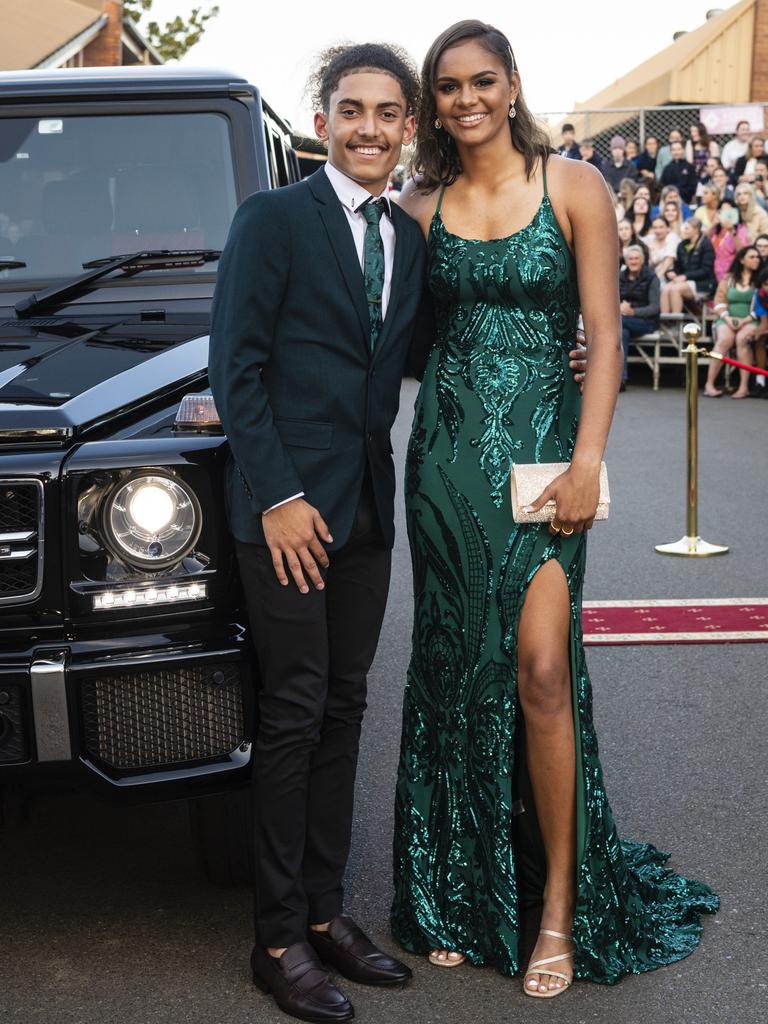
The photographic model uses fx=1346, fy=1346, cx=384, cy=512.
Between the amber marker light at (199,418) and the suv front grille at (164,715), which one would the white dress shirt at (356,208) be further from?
the suv front grille at (164,715)

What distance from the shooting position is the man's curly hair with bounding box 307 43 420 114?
291 cm

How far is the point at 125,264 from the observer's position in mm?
3928

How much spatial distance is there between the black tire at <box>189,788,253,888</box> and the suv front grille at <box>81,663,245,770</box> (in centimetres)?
33

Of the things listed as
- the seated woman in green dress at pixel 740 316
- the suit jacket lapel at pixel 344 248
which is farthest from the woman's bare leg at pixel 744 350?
the suit jacket lapel at pixel 344 248

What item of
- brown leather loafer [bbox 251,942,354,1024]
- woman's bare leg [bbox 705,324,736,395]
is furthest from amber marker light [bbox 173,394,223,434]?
woman's bare leg [bbox 705,324,736,395]

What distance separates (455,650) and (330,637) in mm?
337

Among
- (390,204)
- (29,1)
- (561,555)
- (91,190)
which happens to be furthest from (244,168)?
(29,1)

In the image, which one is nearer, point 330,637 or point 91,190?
point 330,637

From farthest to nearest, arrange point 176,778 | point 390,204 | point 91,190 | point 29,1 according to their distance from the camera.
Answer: point 29,1 → point 91,190 → point 390,204 → point 176,778

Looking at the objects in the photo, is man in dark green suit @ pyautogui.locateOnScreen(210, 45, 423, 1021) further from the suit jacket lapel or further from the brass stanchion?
the brass stanchion

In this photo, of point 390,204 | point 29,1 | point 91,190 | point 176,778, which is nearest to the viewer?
point 176,778

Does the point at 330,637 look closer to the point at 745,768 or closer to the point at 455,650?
the point at 455,650

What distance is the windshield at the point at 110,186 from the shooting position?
404 centimetres

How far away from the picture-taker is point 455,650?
10.4 feet
